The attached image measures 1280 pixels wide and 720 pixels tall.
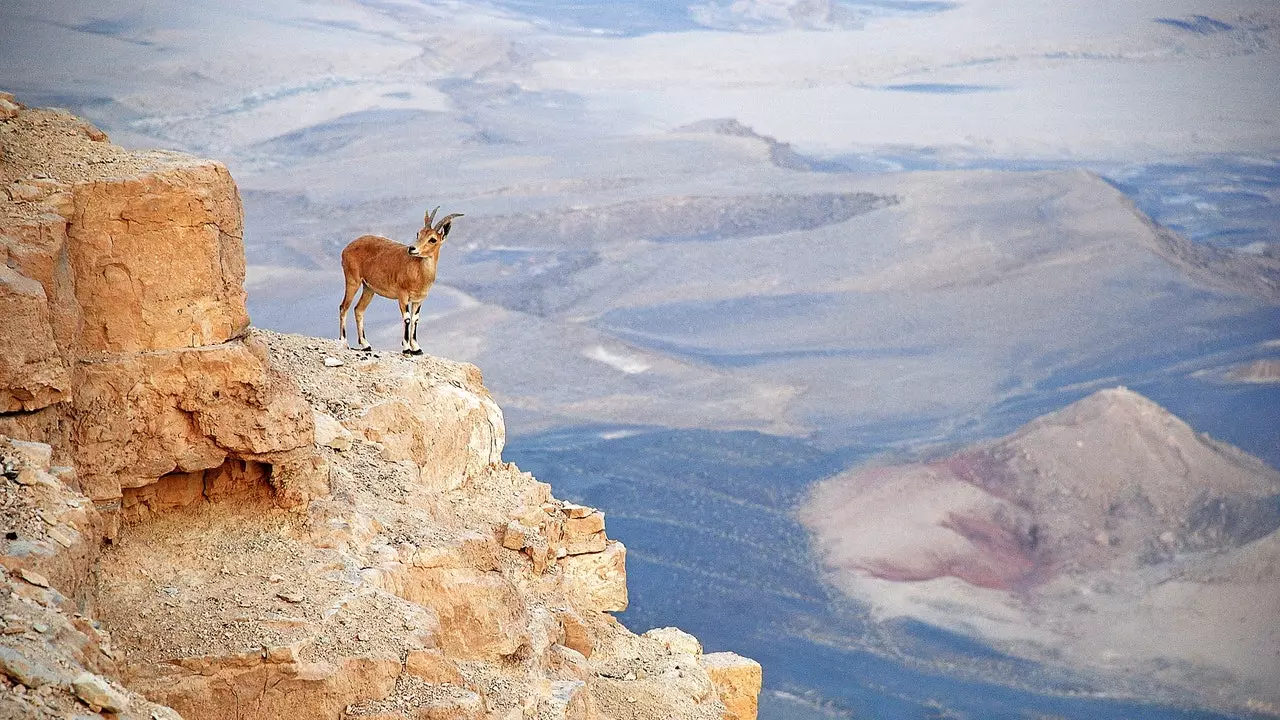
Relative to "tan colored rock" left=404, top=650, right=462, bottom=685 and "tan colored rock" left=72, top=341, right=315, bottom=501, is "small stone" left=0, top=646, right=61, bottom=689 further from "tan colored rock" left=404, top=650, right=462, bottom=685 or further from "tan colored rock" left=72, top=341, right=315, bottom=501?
"tan colored rock" left=404, top=650, right=462, bottom=685

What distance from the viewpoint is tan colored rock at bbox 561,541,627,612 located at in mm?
13703

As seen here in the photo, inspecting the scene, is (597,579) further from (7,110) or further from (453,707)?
(7,110)

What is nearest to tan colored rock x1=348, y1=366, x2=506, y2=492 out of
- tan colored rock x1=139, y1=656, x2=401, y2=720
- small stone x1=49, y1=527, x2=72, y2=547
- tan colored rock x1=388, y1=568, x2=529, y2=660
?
tan colored rock x1=388, y1=568, x2=529, y2=660

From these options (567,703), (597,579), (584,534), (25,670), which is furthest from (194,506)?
(597,579)

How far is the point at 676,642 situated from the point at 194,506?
17.2 ft

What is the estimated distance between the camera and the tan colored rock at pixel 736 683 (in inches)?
531

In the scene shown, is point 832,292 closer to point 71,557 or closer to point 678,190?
point 678,190

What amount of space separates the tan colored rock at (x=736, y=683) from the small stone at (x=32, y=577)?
23.9 ft

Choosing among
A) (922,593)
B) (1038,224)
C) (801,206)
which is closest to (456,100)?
(801,206)

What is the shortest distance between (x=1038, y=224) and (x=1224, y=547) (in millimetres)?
18598

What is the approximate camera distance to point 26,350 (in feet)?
26.8

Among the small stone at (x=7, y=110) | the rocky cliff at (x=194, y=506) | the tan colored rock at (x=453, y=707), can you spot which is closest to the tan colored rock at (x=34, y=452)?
the rocky cliff at (x=194, y=506)

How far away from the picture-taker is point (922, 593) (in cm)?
3009

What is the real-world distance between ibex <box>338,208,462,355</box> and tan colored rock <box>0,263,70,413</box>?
506 cm
